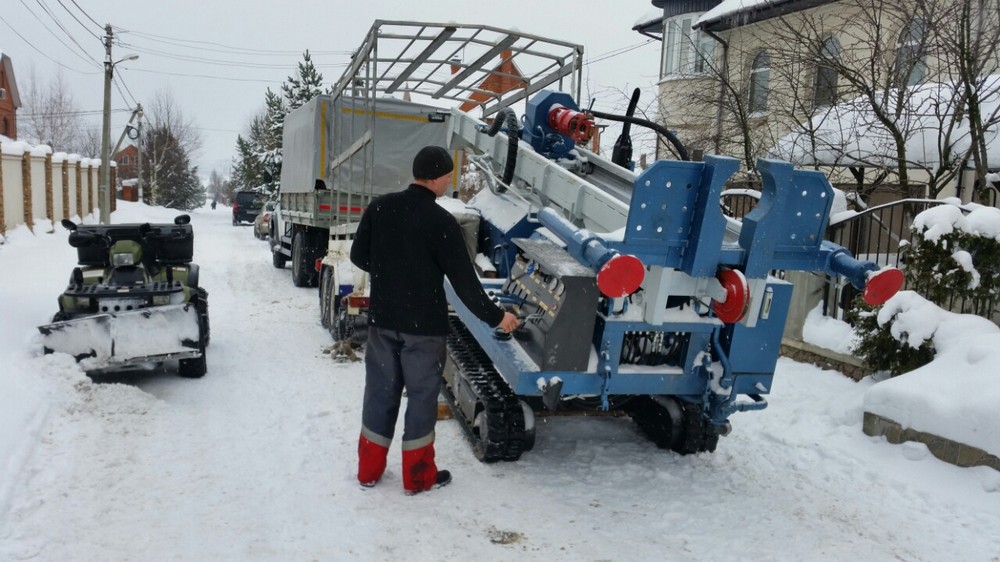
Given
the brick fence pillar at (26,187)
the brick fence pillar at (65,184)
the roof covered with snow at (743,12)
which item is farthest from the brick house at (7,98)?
the roof covered with snow at (743,12)

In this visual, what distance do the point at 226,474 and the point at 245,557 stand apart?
1.03 m

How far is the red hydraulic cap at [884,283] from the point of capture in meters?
3.41

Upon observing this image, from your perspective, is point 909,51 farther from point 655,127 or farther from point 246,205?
point 246,205

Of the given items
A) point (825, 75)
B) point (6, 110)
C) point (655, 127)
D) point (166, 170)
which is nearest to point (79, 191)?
point (825, 75)

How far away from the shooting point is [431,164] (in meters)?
3.93

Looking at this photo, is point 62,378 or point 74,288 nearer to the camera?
point 62,378

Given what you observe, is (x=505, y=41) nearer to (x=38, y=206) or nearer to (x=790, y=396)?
(x=790, y=396)

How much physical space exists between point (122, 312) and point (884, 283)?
5107 millimetres

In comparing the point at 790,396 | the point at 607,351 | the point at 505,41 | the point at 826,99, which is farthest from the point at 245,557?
the point at 826,99

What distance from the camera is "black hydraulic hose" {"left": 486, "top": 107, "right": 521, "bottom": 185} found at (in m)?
5.25

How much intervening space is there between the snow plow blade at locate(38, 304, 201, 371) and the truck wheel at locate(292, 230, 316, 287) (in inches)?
256

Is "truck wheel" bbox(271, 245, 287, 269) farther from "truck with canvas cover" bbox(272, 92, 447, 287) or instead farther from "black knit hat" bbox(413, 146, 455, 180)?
"black knit hat" bbox(413, 146, 455, 180)

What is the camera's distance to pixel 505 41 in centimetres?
813

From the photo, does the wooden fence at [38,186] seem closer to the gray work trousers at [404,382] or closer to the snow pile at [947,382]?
the gray work trousers at [404,382]
